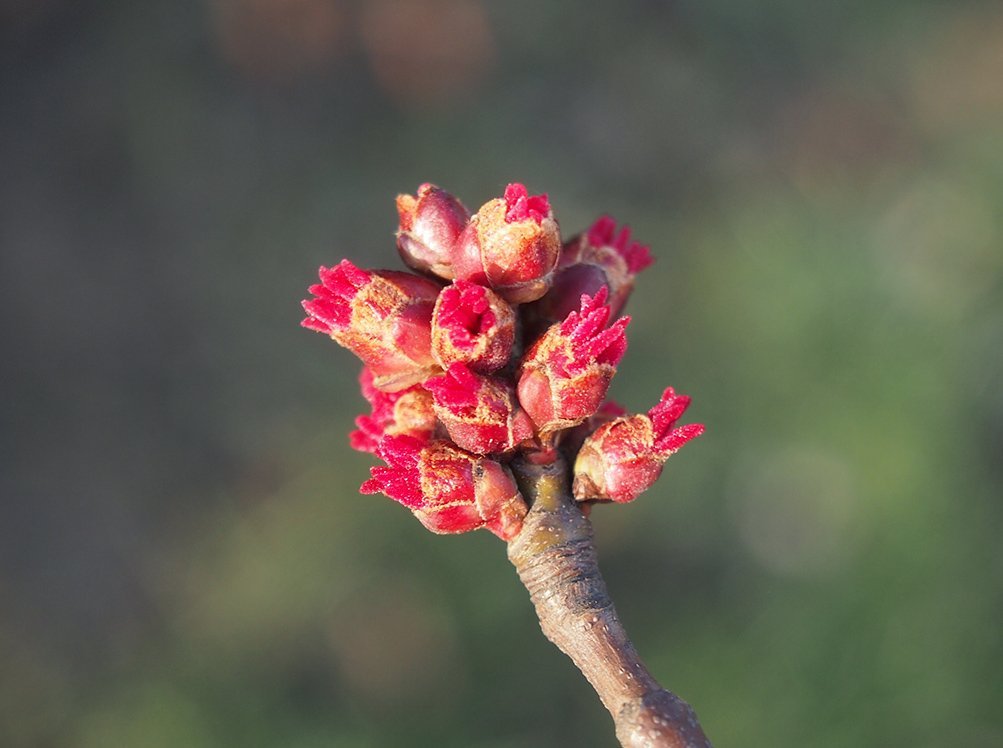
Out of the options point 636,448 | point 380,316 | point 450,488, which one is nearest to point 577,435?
point 636,448

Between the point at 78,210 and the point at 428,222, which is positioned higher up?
the point at 78,210

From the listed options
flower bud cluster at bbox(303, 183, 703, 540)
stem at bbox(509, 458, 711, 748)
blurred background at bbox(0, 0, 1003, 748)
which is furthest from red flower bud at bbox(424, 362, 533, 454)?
blurred background at bbox(0, 0, 1003, 748)

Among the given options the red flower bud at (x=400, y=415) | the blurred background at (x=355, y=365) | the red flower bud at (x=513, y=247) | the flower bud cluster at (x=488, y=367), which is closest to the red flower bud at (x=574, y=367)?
the flower bud cluster at (x=488, y=367)

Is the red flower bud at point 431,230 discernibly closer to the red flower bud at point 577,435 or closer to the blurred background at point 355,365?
the red flower bud at point 577,435

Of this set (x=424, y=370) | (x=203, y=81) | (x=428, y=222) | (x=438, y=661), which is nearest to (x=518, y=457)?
(x=424, y=370)

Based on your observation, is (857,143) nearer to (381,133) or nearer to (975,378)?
(975,378)

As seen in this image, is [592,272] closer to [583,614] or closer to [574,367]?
[574,367]

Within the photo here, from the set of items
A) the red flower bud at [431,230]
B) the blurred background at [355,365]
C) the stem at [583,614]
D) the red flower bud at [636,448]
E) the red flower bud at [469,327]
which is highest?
the blurred background at [355,365]

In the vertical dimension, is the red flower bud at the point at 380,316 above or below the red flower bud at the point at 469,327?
above
